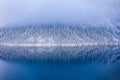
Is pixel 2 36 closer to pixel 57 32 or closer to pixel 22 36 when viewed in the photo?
pixel 22 36

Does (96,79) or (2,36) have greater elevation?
(96,79)

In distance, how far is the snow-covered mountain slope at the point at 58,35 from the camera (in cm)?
12154

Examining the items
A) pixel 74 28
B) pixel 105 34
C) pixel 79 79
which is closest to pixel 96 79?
pixel 79 79

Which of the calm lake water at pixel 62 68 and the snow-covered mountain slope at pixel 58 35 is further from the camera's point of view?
the snow-covered mountain slope at pixel 58 35

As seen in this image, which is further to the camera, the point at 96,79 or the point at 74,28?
the point at 74,28

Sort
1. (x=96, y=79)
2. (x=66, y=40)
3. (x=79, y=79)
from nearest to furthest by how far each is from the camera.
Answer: (x=96, y=79), (x=79, y=79), (x=66, y=40)

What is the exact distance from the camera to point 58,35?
13138cm

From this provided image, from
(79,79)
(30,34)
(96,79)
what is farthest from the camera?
(30,34)

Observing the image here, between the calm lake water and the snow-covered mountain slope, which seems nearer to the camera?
the calm lake water

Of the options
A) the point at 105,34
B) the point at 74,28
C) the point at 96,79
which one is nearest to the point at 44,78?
the point at 96,79

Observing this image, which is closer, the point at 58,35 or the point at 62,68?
the point at 62,68

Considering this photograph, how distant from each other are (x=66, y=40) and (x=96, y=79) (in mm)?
98272

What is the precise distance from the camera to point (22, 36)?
426ft

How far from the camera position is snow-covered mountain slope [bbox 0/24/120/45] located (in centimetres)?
12154
